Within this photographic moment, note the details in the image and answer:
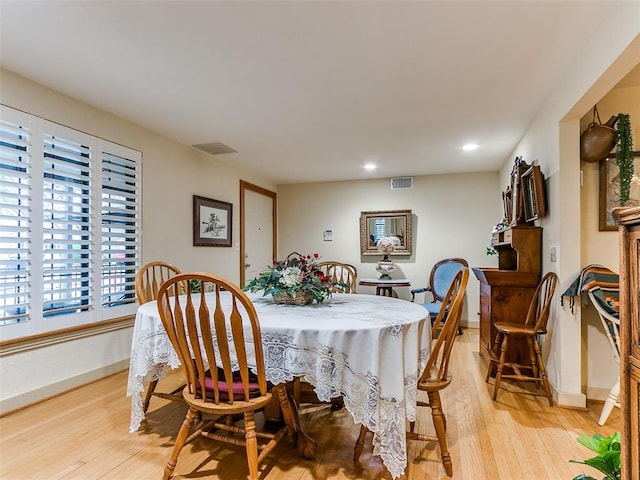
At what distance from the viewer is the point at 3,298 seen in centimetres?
233

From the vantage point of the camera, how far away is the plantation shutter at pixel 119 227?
3049 mm

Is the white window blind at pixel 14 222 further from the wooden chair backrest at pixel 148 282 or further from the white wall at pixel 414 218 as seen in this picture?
the white wall at pixel 414 218

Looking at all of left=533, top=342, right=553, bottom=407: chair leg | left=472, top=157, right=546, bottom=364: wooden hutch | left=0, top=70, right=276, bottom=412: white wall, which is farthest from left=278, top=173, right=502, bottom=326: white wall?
left=533, top=342, right=553, bottom=407: chair leg

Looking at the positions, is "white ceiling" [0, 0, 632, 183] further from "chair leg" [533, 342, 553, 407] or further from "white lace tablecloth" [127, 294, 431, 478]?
"chair leg" [533, 342, 553, 407]

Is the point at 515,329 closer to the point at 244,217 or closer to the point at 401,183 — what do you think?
the point at 401,183

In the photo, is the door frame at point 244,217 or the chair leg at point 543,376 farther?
the door frame at point 244,217

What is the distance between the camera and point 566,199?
7.95 feet

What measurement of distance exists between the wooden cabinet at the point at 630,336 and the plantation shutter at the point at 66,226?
127 inches

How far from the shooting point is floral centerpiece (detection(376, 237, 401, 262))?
541cm

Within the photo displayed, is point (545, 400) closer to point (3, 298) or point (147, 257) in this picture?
point (147, 257)

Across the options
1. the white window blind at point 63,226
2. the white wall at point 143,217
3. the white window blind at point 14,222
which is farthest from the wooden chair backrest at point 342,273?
the white window blind at point 14,222

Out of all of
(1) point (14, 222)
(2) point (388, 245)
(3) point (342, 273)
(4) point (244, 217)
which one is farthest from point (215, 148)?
(2) point (388, 245)

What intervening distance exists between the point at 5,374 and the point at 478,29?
360cm

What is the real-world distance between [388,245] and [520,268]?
2.54 metres
